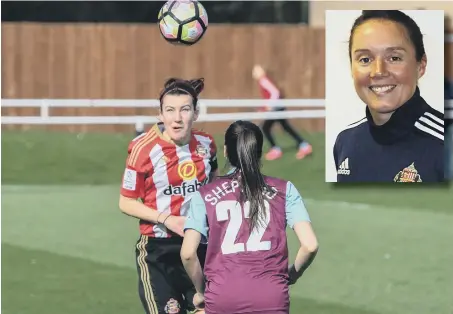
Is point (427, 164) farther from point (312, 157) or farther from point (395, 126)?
point (312, 157)

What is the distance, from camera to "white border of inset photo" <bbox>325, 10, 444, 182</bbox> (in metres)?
14.8

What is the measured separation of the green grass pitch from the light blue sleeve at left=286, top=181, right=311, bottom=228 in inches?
136

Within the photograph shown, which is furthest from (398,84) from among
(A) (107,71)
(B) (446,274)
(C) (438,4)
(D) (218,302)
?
(D) (218,302)

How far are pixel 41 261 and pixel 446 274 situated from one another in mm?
3783

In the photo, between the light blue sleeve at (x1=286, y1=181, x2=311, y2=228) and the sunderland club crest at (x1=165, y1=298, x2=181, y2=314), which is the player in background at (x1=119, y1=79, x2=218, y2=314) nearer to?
the sunderland club crest at (x1=165, y1=298, x2=181, y2=314)

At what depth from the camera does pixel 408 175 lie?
1492 centimetres

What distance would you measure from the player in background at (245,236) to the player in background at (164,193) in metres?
1.13

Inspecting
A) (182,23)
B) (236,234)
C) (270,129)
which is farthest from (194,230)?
(270,129)

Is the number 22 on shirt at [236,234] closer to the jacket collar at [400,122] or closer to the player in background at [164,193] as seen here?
the player in background at [164,193]

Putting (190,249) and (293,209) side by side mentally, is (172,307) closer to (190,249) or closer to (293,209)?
(190,249)

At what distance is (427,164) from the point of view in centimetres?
1509

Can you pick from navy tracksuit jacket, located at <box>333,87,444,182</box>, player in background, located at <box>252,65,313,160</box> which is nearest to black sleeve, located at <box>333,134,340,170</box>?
navy tracksuit jacket, located at <box>333,87,444,182</box>

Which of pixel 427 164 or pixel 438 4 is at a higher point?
pixel 438 4

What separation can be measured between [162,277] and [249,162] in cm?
146
